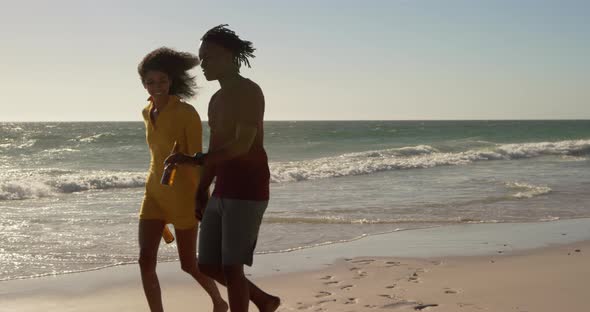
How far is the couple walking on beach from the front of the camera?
3568 mm

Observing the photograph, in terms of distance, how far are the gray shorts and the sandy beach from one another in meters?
1.88

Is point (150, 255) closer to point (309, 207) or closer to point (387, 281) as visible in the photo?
point (387, 281)

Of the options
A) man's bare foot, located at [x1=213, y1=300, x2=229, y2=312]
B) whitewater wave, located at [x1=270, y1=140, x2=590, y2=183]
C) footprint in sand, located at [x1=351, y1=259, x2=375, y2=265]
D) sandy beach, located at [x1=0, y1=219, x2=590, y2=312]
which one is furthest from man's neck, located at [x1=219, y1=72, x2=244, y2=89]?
whitewater wave, located at [x1=270, y1=140, x2=590, y2=183]

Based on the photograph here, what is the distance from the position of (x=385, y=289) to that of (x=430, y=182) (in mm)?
11763

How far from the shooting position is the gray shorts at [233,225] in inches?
142

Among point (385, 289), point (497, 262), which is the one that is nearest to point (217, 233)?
point (385, 289)

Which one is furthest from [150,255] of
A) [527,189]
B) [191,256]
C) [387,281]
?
[527,189]

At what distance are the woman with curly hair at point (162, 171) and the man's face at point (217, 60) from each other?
581mm

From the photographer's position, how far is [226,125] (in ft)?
11.8

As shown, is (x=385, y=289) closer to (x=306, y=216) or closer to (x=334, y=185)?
(x=306, y=216)

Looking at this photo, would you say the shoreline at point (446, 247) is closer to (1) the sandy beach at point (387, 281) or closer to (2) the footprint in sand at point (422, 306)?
(1) the sandy beach at point (387, 281)

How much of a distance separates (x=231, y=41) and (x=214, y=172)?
2.21ft

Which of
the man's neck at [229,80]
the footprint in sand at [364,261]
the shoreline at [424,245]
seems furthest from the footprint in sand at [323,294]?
the man's neck at [229,80]

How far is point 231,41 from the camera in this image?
3715 mm
